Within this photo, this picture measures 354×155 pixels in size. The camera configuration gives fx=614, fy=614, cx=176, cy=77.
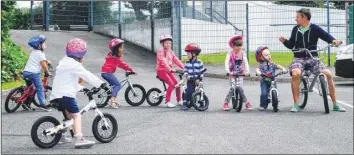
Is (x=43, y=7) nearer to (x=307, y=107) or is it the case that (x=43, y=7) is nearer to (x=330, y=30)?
(x=330, y=30)

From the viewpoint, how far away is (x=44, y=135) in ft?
23.3

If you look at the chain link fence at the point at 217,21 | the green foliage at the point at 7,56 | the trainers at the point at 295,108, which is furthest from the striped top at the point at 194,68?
the chain link fence at the point at 217,21

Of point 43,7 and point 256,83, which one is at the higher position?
point 43,7

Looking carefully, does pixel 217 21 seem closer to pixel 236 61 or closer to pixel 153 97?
pixel 153 97

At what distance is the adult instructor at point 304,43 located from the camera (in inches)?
377

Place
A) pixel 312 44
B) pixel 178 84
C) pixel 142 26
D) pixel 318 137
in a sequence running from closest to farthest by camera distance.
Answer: pixel 318 137, pixel 312 44, pixel 178 84, pixel 142 26

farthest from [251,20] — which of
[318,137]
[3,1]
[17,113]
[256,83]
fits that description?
[318,137]

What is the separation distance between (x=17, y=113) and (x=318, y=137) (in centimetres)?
546

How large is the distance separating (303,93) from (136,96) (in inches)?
126

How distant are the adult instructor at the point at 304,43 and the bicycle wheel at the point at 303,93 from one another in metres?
0.18

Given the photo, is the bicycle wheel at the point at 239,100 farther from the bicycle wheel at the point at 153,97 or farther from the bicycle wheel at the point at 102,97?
the bicycle wheel at the point at 102,97

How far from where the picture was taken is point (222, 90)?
46.0 ft

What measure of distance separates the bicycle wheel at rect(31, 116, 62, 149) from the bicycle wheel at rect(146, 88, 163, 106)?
4.34m

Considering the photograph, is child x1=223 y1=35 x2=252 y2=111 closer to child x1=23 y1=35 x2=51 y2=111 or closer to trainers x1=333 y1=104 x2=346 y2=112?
trainers x1=333 y1=104 x2=346 y2=112
